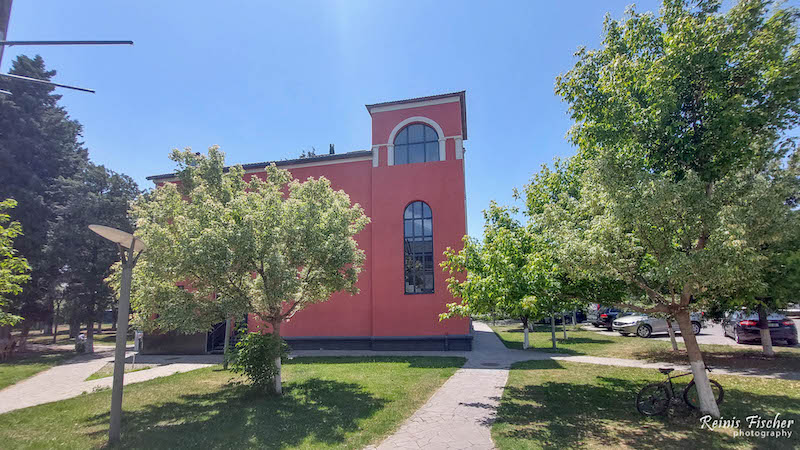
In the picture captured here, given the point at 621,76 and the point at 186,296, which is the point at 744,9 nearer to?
the point at 621,76

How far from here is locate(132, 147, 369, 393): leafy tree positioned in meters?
7.83

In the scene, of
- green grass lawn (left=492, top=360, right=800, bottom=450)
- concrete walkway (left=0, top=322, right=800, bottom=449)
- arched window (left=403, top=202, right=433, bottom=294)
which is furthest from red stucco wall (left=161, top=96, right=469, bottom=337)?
green grass lawn (left=492, top=360, right=800, bottom=450)

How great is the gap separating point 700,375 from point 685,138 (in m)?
4.10

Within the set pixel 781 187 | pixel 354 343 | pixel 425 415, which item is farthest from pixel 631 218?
pixel 354 343

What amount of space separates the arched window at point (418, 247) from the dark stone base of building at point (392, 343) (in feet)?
6.96

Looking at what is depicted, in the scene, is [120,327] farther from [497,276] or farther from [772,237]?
[772,237]

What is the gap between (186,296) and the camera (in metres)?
8.60

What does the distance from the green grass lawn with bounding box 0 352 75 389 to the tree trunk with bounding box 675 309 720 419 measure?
736 inches

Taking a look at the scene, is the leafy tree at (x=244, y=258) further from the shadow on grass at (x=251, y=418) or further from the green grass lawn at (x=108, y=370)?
the green grass lawn at (x=108, y=370)

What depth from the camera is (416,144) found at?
1728cm

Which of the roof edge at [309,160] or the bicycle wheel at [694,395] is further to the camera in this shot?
the roof edge at [309,160]

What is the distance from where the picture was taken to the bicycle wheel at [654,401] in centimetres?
639

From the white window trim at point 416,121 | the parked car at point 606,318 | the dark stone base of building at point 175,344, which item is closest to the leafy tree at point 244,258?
the white window trim at point 416,121

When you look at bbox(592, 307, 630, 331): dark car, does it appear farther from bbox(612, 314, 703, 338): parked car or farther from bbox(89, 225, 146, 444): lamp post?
bbox(89, 225, 146, 444): lamp post
